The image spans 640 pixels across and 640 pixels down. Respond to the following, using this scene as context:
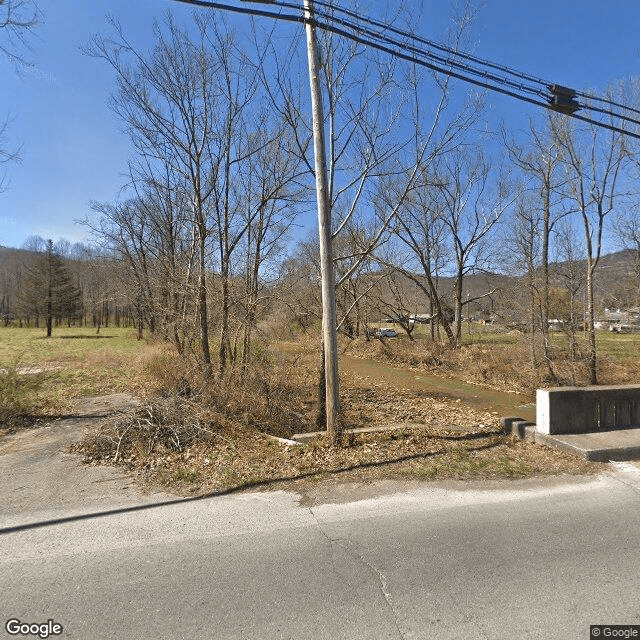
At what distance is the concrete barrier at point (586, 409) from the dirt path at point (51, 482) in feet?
17.7

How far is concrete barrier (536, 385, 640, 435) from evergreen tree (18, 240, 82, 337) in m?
49.2

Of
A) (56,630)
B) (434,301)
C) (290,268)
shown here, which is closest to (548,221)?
(434,301)

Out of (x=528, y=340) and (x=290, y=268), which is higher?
(x=290, y=268)

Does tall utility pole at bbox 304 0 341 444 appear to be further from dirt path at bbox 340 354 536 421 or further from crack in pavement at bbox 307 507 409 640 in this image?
dirt path at bbox 340 354 536 421

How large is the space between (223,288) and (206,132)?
12.1ft

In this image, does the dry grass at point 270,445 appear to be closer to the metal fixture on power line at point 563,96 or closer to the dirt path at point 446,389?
the dirt path at point 446,389

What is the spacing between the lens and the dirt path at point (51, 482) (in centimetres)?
396

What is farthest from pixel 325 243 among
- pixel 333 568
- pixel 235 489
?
pixel 333 568

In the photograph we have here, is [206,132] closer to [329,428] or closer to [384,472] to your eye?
[329,428]

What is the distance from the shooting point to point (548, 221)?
49.5ft

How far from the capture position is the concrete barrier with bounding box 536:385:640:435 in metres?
6.03

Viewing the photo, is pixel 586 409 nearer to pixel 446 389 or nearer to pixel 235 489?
pixel 235 489

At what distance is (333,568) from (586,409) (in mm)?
5221

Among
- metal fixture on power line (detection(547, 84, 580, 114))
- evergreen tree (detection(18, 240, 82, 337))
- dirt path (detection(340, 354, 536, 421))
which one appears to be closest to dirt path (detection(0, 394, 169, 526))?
metal fixture on power line (detection(547, 84, 580, 114))
